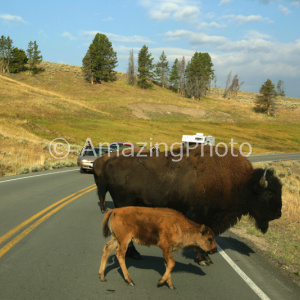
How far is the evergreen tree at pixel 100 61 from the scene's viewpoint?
334ft

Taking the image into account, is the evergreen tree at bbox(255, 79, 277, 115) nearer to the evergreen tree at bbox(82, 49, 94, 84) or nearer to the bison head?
the evergreen tree at bbox(82, 49, 94, 84)

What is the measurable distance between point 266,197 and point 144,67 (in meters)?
111

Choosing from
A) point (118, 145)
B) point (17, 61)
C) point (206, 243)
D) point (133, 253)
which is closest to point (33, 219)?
point (133, 253)

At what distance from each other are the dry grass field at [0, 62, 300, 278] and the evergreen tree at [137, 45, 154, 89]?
18.3 ft

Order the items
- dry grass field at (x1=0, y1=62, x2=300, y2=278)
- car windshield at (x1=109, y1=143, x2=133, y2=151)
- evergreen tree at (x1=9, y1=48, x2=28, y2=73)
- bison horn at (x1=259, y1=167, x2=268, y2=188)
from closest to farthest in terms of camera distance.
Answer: bison horn at (x1=259, y1=167, x2=268, y2=188)
dry grass field at (x1=0, y1=62, x2=300, y2=278)
car windshield at (x1=109, y1=143, x2=133, y2=151)
evergreen tree at (x1=9, y1=48, x2=28, y2=73)

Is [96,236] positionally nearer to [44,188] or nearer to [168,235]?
[168,235]

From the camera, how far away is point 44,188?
14.1 m

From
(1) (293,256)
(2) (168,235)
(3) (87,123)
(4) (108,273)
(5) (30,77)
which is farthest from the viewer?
(5) (30,77)

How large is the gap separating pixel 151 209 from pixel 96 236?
8.79ft

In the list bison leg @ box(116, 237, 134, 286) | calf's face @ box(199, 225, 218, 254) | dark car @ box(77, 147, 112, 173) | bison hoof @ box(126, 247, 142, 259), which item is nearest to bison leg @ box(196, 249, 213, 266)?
calf's face @ box(199, 225, 218, 254)

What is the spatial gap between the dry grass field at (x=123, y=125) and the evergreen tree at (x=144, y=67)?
558 centimetres

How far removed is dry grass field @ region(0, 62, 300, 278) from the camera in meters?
12.5

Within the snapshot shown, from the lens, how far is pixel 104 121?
199 feet

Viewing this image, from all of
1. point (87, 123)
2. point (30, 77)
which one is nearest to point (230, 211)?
point (87, 123)
